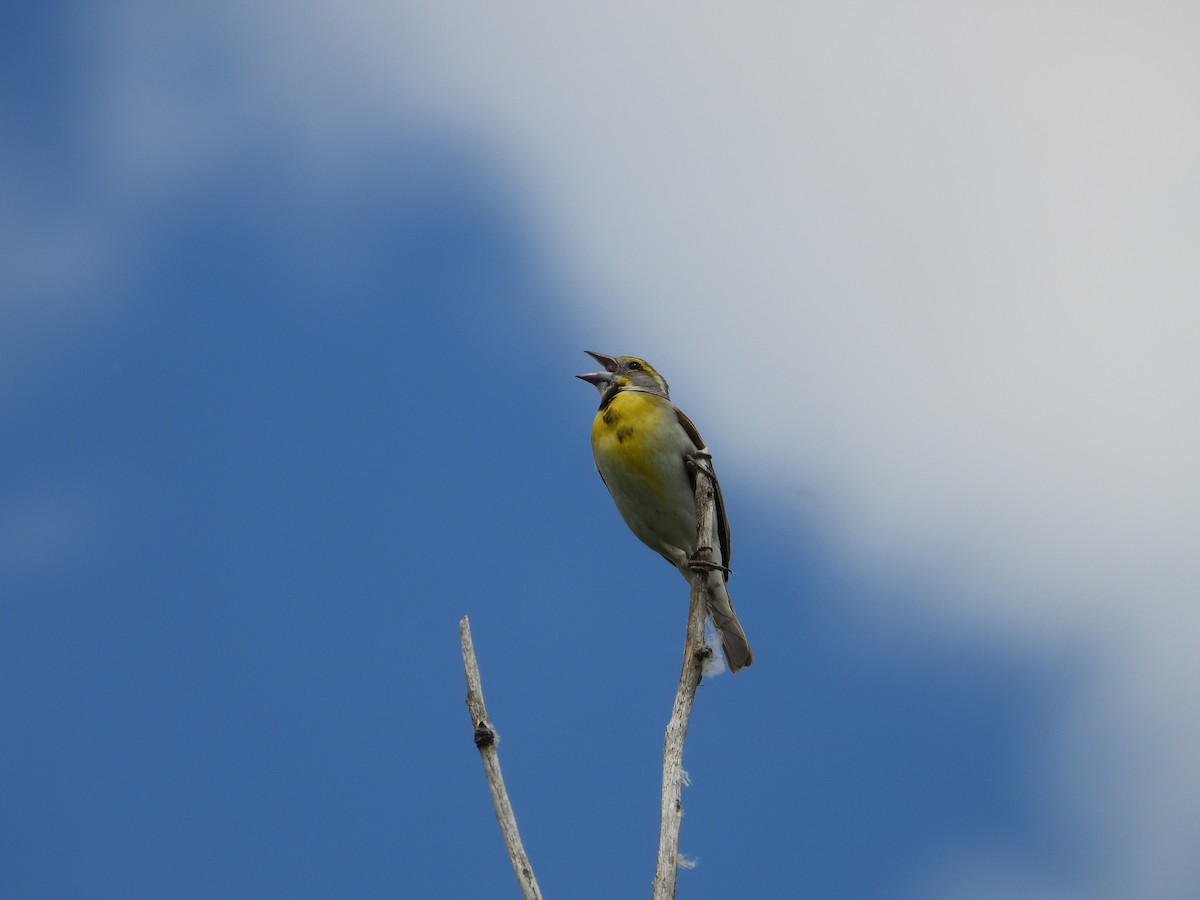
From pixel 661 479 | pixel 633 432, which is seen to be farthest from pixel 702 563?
pixel 633 432

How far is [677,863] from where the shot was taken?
4.50 metres

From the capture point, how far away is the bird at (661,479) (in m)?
7.38

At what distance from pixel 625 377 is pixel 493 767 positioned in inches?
160

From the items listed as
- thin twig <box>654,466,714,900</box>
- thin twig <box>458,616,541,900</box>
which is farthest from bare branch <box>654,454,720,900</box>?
thin twig <box>458,616,541,900</box>

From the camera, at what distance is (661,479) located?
737cm

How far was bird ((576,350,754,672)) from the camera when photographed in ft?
24.2

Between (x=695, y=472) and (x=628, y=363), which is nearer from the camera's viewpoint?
(x=695, y=472)

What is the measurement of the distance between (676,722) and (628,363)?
384 cm

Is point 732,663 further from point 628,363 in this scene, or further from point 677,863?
point 677,863

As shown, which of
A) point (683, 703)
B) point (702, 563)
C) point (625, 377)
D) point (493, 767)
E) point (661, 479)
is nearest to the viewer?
point (493, 767)

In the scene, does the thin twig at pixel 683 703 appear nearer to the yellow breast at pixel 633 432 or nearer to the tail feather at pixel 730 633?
the yellow breast at pixel 633 432

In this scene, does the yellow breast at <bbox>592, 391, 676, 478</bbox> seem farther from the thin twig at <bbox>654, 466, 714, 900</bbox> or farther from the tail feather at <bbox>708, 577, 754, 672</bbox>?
the tail feather at <bbox>708, 577, 754, 672</bbox>

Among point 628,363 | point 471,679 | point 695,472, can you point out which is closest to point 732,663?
point 695,472

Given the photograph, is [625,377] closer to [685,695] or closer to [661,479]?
[661,479]
